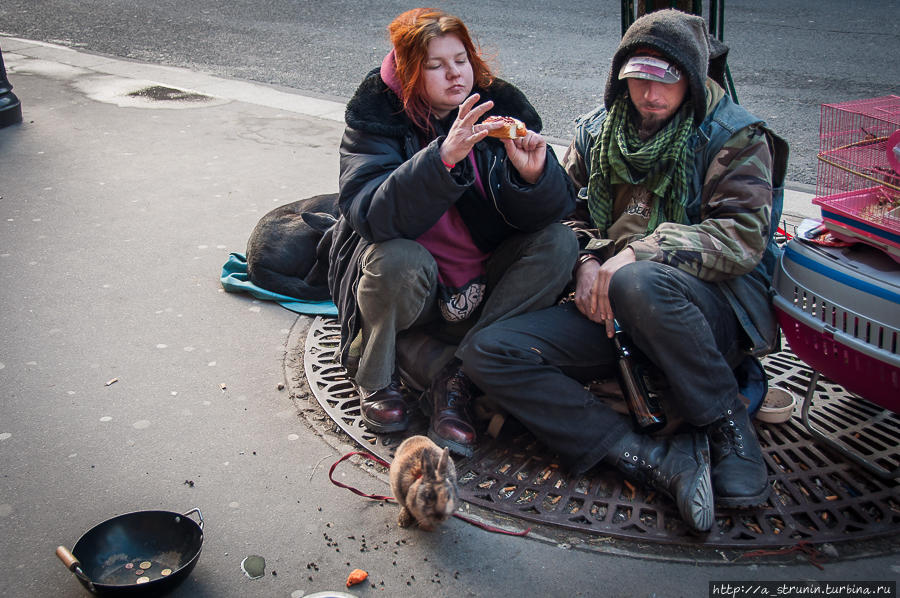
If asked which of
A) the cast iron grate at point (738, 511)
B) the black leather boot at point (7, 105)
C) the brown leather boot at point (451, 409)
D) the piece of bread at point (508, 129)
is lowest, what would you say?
the cast iron grate at point (738, 511)

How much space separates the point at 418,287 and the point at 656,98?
108cm

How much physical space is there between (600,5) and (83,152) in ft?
30.7

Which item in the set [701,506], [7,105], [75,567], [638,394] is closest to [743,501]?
[701,506]

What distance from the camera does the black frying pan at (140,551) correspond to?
2254mm

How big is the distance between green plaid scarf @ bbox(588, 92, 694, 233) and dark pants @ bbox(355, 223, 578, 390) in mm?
237

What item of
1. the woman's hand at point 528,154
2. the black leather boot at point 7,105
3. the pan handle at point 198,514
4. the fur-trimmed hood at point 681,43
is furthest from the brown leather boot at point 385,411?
the black leather boot at point 7,105

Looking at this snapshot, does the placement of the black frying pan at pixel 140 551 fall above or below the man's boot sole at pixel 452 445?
above

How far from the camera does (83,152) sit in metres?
6.19

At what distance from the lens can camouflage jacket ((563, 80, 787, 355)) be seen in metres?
2.77

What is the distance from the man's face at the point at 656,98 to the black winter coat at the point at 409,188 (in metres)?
0.36

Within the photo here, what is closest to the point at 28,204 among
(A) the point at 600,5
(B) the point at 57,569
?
(B) the point at 57,569

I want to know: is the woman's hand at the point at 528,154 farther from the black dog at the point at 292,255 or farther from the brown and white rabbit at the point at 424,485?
the black dog at the point at 292,255

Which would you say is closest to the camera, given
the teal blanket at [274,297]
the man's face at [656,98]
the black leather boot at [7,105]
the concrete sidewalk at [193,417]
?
the concrete sidewalk at [193,417]

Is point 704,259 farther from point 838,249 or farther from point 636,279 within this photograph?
point 838,249
